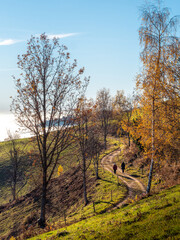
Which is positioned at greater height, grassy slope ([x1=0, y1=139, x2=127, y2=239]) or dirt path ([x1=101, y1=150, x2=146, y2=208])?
dirt path ([x1=101, y1=150, x2=146, y2=208])

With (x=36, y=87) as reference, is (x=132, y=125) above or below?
below

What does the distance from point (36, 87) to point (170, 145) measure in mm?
14756

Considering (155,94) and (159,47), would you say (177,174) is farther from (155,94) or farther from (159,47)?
(159,47)

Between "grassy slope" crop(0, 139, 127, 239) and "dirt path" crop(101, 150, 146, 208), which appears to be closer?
"dirt path" crop(101, 150, 146, 208)

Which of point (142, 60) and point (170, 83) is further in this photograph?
point (142, 60)

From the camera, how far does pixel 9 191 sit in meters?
55.5

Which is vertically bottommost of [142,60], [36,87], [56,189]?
[56,189]

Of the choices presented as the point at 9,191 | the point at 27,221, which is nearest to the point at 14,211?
the point at 27,221

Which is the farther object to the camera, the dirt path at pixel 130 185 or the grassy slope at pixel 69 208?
the grassy slope at pixel 69 208

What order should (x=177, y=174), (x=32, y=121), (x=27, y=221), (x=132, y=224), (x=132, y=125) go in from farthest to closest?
1. (x=27, y=221)
2. (x=132, y=125)
3. (x=177, y=174)
4. (x=32, y=121)
5. (x=132, y=224)

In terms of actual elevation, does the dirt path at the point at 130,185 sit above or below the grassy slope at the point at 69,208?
above

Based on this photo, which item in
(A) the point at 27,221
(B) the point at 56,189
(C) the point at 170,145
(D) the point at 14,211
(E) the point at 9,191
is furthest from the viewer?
(E) the point at 9,191

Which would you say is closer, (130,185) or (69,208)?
(130,185)

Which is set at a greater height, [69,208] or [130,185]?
[130,185]
